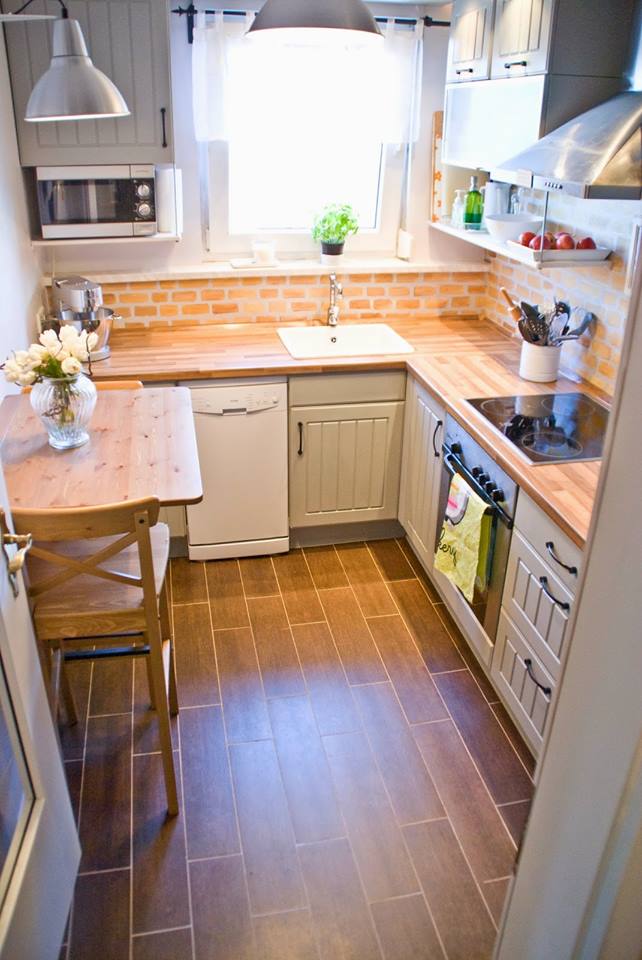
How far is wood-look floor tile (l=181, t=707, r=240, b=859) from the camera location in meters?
2.26

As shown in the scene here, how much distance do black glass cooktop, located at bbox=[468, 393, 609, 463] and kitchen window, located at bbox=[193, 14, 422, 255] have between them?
1.45m

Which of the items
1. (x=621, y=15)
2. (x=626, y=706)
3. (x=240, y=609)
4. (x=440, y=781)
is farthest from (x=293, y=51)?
(x=626, y=706)

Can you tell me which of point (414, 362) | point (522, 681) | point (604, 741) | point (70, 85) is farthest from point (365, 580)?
point (604, 741)

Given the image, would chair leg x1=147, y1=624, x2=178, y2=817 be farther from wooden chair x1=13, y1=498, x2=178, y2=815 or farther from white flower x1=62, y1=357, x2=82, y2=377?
white flower x1=62, y1=357, x2=82, y2=377

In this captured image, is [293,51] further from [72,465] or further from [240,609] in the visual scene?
[240,609]

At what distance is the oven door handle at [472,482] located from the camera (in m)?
2.52

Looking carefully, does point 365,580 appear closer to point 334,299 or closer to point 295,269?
point 334,299

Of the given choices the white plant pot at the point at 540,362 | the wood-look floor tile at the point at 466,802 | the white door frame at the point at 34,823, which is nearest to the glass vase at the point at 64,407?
the white door frame at the point at 34,823

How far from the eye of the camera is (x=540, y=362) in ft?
10.2

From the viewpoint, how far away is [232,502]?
137 inches

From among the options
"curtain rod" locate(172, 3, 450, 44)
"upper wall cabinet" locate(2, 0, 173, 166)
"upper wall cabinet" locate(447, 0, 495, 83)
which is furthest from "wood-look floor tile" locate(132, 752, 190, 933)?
"curtain rod" locate(172, 3, 450, 44)

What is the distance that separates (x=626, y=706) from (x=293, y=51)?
3325 mm

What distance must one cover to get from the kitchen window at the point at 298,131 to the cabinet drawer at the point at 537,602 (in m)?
2.11

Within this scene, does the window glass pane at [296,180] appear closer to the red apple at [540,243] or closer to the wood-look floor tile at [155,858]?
the red apple at [540,243]
